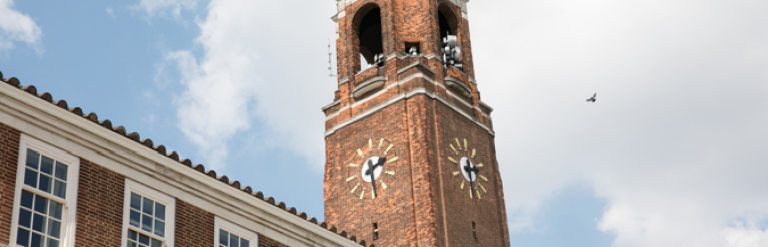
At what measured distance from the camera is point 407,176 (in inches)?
1513

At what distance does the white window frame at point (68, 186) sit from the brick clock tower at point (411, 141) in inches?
840

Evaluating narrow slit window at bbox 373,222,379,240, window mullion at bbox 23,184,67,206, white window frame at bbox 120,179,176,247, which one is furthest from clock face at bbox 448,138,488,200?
window mullion at bbox 23,184,67,206

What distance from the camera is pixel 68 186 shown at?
53.1ft

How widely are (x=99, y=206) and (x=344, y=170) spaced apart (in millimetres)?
24477

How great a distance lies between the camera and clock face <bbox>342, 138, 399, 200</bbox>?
129ft

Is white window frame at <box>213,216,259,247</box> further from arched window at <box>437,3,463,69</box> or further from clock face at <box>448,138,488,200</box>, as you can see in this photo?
arched window at <box>437,3,463,69</box>

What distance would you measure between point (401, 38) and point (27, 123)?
89.2 ft

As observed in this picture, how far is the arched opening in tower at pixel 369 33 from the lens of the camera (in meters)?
45.1

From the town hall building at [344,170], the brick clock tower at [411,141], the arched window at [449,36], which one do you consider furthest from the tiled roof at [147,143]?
the arched window at [449,36]

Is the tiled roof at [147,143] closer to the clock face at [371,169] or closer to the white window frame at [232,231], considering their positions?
the white window frame at [232,231]

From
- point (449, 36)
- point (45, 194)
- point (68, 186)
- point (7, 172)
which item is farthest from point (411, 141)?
point (7, 172)

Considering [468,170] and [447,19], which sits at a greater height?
[447,19]

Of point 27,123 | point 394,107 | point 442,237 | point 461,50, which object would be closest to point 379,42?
point 461,50

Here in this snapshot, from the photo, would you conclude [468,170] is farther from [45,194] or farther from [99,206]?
[45,194]
